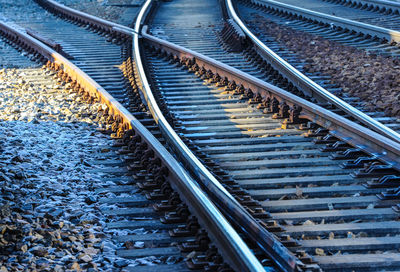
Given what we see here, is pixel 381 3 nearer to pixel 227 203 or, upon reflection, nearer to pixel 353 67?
pixel 353 67

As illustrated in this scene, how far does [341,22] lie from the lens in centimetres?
1327

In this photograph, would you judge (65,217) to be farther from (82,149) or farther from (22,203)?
(82,149)

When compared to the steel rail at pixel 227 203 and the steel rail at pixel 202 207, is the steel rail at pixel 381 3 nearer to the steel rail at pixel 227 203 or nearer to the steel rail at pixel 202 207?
the steel rail at pixel 227 203

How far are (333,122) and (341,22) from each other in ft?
22.1

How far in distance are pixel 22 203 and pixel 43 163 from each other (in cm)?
116

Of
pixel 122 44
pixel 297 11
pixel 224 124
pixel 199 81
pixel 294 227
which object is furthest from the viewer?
pixel 297 11

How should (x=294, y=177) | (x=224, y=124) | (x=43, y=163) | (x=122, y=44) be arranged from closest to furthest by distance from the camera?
1. (x=294, y=177)
2. (x=43, y=163)
3. (x=224, y=124)
4. (x=122, y=44)

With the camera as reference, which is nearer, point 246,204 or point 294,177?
point 246,204

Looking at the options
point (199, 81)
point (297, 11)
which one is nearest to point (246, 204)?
point (199, 81)

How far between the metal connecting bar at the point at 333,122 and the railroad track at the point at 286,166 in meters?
0.01

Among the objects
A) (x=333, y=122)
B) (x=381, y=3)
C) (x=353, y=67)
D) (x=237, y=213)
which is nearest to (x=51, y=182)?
(x=237, y=213)

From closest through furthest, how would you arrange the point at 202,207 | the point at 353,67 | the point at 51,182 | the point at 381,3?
1. the point at 202,207
2. the point at 51,182
3. the point at 353,67
4. the point at 381,3

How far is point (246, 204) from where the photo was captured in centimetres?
536

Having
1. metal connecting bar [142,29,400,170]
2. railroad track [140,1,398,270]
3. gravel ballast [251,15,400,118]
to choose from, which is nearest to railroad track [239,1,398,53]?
gravel ballast [251,15,400,118]
